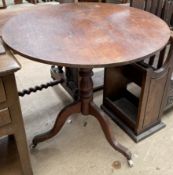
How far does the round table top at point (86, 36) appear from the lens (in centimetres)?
91

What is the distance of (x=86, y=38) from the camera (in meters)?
1.05

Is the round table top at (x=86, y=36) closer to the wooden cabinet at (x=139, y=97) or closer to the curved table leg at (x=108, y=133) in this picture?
the wooden cabinet at (x=139, y=97)

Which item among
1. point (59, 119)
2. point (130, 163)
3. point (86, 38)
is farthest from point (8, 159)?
point (86, 38)

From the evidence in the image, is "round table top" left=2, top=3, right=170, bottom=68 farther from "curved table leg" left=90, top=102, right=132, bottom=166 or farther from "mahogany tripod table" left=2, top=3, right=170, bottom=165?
"curved table leg" left=90, top=102, right=132, bottom=166

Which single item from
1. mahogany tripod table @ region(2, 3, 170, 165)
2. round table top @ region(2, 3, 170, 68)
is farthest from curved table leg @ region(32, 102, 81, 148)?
round table top @ region(2, 3, 170, 68)

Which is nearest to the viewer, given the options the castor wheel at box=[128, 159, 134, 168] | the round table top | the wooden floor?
the round table top

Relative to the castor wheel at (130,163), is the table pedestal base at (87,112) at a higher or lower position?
higher

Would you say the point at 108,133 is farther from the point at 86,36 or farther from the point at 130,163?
the point at 86,36

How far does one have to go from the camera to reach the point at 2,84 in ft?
2.90

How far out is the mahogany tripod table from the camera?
2.98ft

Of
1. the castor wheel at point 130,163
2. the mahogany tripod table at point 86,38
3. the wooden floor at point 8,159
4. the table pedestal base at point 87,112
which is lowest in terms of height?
the castor wheel at point 130,163

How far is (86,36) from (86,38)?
25mm

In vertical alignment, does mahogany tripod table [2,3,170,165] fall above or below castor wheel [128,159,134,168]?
above

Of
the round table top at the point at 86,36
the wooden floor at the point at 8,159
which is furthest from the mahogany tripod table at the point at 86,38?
the wooden floor at the point at 8,159
